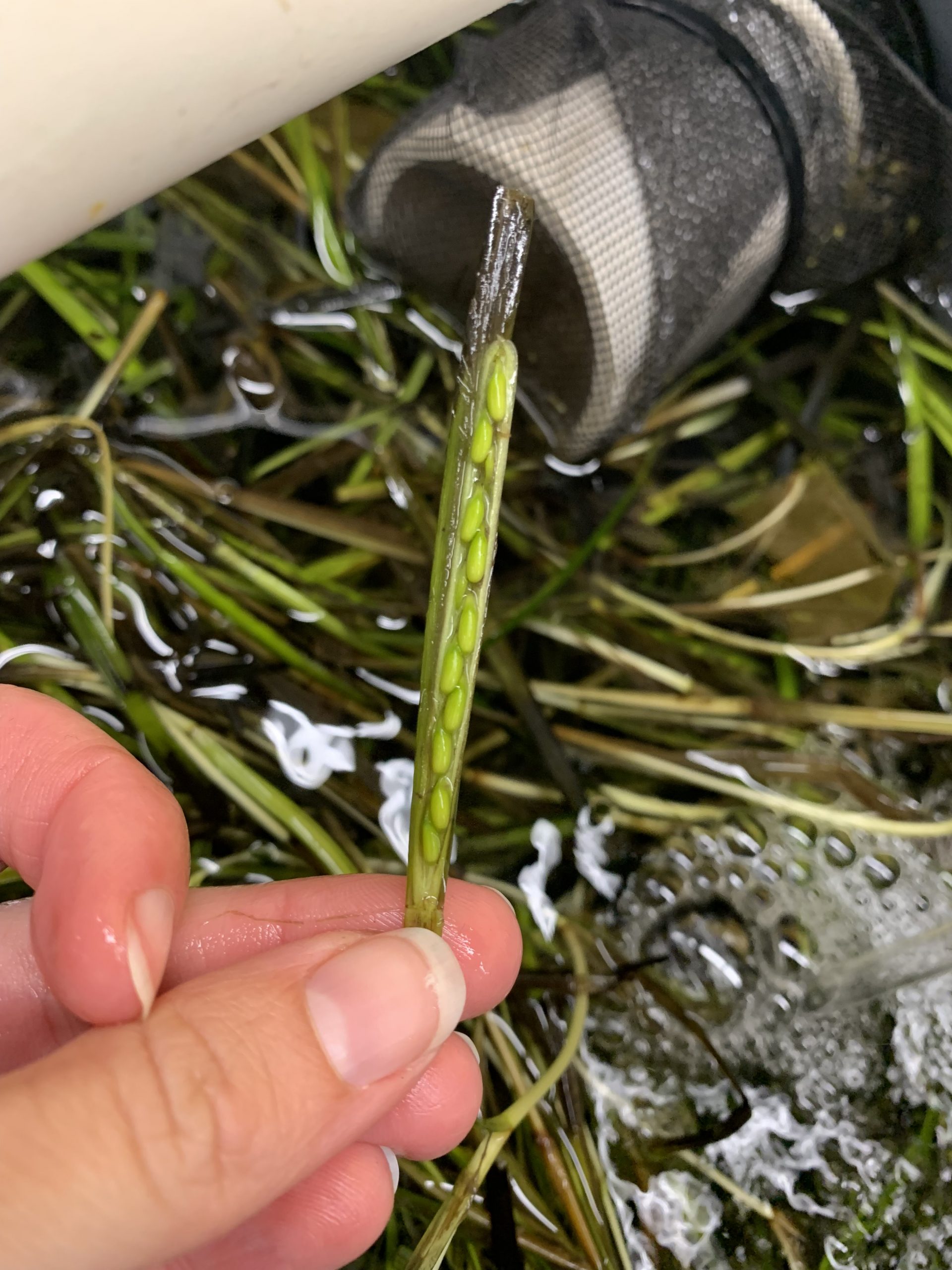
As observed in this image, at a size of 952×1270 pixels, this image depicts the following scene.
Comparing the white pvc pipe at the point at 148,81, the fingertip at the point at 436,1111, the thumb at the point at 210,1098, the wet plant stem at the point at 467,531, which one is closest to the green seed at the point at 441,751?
the wet plant stem at the point at 467,531

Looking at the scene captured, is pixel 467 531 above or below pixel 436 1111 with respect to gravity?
above

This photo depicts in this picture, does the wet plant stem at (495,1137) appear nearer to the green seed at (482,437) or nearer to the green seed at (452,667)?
the green seed at (452,667)

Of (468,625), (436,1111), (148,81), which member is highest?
(148,81)

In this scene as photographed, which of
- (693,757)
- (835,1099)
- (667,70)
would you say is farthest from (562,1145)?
(667,70)

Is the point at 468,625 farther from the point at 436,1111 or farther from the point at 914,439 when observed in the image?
the point at 914,439

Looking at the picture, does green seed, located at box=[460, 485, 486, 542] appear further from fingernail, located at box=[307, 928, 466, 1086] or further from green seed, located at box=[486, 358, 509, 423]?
fingernail, located at box=[307, 928, 466, 1086]

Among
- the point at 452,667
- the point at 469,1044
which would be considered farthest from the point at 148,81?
the point at 469,1044

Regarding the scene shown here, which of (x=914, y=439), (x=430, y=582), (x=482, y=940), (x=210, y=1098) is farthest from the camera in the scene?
(x=914, y=439)
